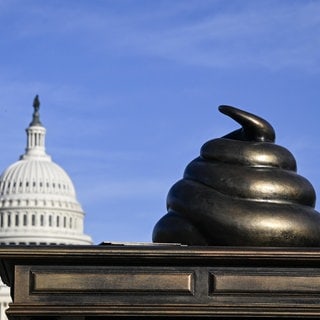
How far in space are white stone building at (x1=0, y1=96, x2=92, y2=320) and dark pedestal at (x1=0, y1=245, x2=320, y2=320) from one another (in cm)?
12322

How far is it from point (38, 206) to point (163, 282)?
127 metres

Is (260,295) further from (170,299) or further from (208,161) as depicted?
(208,161)

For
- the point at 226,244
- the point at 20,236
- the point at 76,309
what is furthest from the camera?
the point at 20,236

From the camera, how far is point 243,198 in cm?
880

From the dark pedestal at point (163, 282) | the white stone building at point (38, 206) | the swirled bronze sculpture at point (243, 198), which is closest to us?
the dark pedestal at point (163, 282)

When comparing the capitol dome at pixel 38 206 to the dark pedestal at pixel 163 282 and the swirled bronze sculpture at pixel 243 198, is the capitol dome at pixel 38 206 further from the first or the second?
the dark pedestal at pixel 163 282

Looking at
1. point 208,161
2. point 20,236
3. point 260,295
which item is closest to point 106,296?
point 260,295

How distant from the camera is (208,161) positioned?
30.0 feet

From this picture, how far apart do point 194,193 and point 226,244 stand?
0.38m

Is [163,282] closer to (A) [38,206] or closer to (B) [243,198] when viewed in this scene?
(B) [243,198]

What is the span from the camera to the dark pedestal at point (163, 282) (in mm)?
7988

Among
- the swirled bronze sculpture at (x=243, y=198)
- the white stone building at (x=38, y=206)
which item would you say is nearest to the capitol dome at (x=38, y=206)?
the white stone building at (x=38, y=206)

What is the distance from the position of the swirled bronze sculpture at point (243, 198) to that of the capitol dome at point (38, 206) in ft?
401

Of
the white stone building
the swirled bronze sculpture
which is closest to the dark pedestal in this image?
the swirled bronze sculpture
